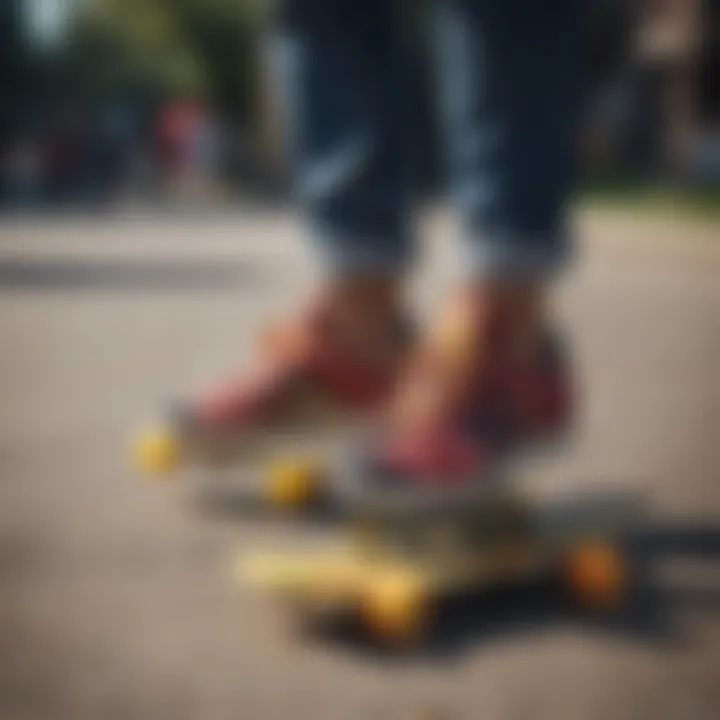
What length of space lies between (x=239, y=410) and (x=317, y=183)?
0.41 ft

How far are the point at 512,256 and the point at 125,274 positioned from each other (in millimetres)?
190

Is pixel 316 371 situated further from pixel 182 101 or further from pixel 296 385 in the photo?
pixel 182 101

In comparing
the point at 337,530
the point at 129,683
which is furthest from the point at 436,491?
the point at 129,683

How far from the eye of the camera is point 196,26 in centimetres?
66

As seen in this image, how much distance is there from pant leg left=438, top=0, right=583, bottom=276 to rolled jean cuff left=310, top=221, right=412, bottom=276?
3cm

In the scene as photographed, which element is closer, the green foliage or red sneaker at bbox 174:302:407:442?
the green foliage

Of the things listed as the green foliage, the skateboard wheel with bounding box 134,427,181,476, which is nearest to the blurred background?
the green foliage

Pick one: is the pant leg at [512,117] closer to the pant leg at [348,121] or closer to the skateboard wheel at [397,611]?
the pant leg at [348,121]

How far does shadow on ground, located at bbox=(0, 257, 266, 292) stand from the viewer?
709 millimetres

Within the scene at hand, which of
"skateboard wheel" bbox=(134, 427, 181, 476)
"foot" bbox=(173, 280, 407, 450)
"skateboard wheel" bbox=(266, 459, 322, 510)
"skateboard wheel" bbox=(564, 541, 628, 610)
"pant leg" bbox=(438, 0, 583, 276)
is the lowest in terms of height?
"skateboard wheel" bbox=(564, 541, 628, 610)

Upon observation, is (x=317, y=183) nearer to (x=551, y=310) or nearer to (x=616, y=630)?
(x=551, y=310)

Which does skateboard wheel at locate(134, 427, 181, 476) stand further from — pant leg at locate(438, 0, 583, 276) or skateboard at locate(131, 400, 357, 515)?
pant leg at locate(438, 0, 583, 276)

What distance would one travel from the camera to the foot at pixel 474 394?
74cm

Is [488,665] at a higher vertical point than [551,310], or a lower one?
lower
